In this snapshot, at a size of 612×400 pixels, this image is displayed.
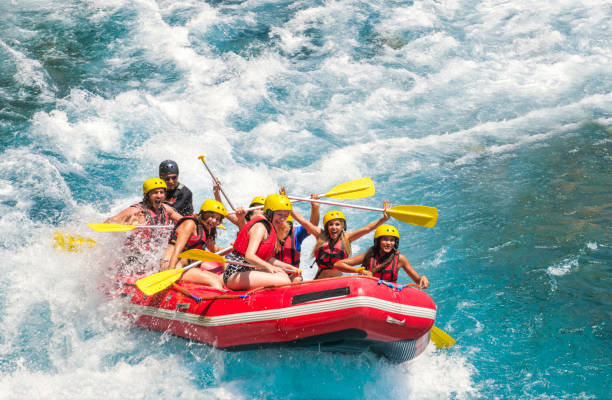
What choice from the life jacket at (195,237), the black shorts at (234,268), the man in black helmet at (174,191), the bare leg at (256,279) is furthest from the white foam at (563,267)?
the man in black helmet at (174,191)

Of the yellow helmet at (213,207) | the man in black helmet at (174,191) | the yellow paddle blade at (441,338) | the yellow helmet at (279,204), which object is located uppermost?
the yellow helmet at (279,204)

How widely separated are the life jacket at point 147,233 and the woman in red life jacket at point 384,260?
205cm

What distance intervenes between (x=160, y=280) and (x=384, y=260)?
2.12m

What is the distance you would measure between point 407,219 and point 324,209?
3789 millimetres

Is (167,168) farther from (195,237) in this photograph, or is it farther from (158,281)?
(158,281)

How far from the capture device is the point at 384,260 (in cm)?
545

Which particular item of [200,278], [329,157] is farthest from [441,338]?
[329,157]

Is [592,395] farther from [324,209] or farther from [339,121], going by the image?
[339,121]

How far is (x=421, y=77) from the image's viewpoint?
45.0 feet

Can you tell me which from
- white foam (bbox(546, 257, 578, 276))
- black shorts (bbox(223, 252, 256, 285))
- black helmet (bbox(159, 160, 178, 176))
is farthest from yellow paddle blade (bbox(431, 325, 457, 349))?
black helmet (bbox(159, 160, 178, 176))

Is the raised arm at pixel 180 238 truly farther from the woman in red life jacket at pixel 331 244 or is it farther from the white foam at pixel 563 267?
the white foam at pixel 563 267

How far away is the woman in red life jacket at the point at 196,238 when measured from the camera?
18.0 ft

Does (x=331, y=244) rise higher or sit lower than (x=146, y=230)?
higher

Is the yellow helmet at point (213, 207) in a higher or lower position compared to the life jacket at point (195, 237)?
higher
